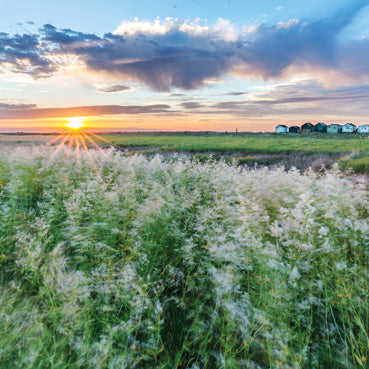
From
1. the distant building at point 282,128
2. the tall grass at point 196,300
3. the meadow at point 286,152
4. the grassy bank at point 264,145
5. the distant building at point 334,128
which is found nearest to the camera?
the tall grass at point 196,300

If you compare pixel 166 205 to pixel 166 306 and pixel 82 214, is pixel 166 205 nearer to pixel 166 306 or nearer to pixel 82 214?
pixel 82 214

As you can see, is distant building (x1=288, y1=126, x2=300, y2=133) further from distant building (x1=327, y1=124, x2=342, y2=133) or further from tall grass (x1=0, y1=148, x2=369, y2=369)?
tall grass (x1=0, y1=148, x2=369, y2=369)

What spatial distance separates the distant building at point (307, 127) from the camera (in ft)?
380

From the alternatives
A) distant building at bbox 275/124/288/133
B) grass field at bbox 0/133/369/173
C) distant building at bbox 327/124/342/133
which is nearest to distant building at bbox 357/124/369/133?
distant building at bbox 327/124/342/133

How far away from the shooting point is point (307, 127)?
380 feet

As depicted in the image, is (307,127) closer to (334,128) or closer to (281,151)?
(334,128)

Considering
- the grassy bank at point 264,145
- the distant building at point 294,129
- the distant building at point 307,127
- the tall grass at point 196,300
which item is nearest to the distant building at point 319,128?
the distant building at point 307,127

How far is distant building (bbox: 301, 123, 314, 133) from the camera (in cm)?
11594

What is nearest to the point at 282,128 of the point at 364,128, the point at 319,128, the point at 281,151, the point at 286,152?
the point at 319,128

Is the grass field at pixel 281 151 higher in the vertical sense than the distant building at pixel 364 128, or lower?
lower

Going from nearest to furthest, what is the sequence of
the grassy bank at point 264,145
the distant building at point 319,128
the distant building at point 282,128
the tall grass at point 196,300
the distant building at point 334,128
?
the tall grass at point 196,300 → the grassy bank at point 264,145 → the distant building at point 334,128 → the distant building at point 319,128 → the distant building at point 282,128

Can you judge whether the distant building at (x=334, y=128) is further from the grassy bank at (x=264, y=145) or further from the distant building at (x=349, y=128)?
the grassy bank at (x=264, y=145)

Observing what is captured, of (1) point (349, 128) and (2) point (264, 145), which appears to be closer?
(2) point (264, 145)

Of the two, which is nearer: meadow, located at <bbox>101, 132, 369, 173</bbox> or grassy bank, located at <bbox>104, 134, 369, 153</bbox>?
meadow, located at <bbox>101, 132, 369, 173</bbox>
